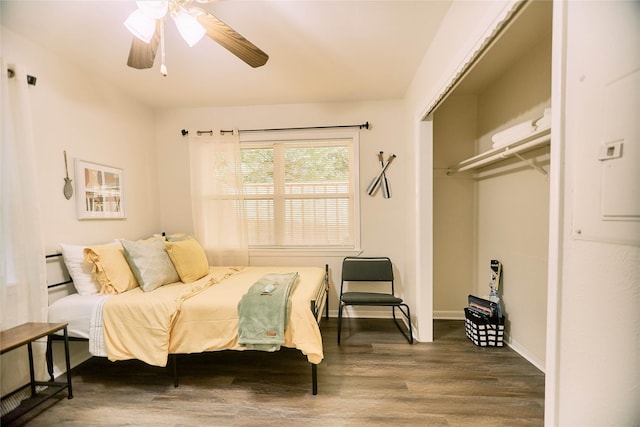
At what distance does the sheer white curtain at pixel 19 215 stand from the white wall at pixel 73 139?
0.23m

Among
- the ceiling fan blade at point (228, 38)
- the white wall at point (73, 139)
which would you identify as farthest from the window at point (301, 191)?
the ceiling fan blade at point (228, 38)

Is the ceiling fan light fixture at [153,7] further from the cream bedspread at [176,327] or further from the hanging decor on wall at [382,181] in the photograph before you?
the hanging decor on wall at [382,181]

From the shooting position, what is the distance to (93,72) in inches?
93.6

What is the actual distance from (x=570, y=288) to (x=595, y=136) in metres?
0.44

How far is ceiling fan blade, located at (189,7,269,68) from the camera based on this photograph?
1.41 meters

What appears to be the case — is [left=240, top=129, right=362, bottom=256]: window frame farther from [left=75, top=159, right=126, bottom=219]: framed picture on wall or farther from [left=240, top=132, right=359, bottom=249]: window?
[left=75, top=159, right=126, bottom=219]: framed picture on wall

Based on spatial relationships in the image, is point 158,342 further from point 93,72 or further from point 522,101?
point 522,101

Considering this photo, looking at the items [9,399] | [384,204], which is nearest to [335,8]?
[384,204]

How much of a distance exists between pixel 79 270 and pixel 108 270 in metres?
0.24

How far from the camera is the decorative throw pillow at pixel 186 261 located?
239 centimetres

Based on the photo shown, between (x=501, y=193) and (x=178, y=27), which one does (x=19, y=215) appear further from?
(x=501, y=193)

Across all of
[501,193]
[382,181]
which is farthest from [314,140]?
[501,193]

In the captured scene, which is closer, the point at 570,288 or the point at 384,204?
the point at 570,288

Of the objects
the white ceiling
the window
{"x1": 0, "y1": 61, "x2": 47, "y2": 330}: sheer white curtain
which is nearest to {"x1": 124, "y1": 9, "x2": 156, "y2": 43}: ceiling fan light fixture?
the white ceiling
